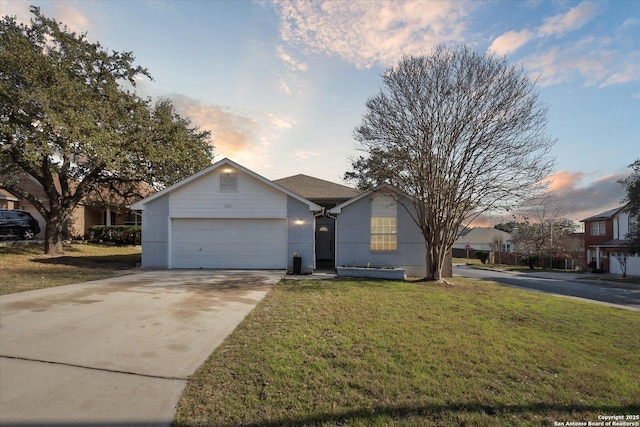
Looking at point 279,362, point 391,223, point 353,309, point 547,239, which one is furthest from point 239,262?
point 547,239

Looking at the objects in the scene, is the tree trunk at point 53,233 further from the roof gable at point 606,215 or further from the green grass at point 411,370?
the roof gable at point 606,215

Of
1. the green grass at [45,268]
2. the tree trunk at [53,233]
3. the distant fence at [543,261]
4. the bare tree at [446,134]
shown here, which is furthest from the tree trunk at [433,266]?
the distant fence at [543,261]

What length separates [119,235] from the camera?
2439 centimetres

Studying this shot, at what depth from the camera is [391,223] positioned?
15328mm

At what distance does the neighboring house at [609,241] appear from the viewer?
1063 inches

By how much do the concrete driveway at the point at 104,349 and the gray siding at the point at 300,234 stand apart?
5571 mm

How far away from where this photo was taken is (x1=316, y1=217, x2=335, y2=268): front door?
18.8m

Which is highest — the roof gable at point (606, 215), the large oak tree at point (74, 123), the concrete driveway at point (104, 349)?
the large oak tree at point (74, 123)

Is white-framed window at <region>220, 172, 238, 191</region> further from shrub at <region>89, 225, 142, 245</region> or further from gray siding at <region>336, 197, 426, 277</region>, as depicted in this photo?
shrub at <region>89, 225, 142, 245</region>

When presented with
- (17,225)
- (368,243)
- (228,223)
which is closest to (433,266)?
(368,243)

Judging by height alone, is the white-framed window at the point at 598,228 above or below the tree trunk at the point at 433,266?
above

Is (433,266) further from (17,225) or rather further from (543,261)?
(543,261)

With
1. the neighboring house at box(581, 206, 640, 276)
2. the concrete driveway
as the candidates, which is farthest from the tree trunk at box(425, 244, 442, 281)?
the neighboring house at box(581, 206, 640, 276)

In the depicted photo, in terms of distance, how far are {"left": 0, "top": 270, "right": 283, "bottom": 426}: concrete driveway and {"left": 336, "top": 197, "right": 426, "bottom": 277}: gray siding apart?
7098mm
